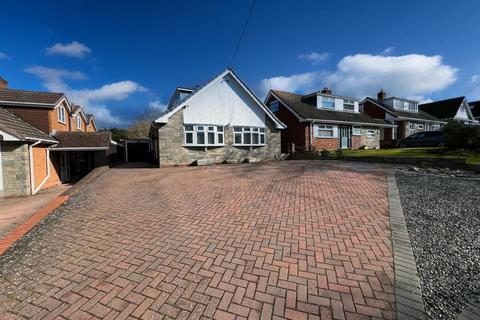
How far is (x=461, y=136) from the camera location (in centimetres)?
1230

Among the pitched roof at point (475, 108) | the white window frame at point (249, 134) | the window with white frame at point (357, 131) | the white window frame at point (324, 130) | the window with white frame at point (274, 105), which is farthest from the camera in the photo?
the pitched roof at point (475, 108)

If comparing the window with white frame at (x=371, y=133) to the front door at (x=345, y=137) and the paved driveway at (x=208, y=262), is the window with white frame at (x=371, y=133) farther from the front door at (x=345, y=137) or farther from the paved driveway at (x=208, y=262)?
the paved driveway at (x=208, y=262)

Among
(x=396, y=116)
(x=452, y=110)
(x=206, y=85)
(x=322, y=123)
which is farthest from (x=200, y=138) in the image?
(x=452, y=110)

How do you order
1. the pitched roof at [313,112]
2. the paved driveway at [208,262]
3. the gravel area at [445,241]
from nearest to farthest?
the paved driveway at [208,262] < the gravel area at [445,241] < the pitched roof at [313,112]

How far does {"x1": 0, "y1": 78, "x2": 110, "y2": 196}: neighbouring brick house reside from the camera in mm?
11344

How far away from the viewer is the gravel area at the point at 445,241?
2623mm

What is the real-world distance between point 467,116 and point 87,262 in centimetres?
4996

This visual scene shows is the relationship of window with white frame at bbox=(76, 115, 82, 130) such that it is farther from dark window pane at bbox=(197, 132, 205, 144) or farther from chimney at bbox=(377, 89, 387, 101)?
chimney at bbox=(377, 89, 387, 101)

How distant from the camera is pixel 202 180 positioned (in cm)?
950

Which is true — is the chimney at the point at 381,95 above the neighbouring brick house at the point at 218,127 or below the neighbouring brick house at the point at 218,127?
above

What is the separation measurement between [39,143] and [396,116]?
32.9 meters

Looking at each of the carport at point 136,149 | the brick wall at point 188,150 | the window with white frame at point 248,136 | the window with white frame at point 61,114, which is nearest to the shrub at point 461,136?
the brick wall at point 188,150

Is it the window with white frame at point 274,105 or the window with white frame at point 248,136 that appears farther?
the window with white frame at point 274,105

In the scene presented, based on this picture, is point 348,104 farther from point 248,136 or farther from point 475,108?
point 475,108
